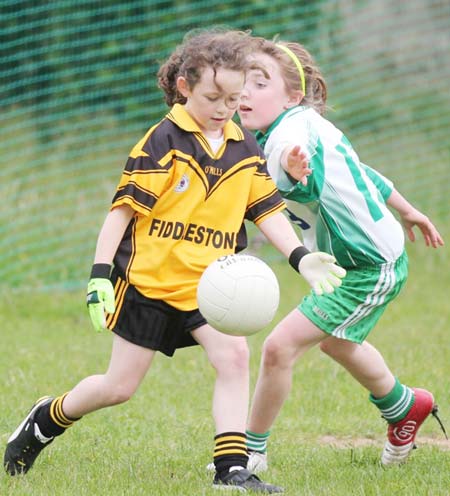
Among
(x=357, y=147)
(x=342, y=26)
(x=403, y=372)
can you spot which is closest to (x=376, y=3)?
(x=342, y=26)

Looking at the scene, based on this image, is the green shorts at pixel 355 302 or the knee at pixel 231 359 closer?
the knee at pixel 231 359

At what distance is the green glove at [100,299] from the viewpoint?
13.6 ft

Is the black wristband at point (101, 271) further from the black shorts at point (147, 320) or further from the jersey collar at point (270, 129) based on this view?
the jersey collar at point (270, 129)

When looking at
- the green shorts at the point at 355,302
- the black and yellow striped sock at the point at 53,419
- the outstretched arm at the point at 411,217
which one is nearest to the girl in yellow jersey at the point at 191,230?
the black and yellow striped sock at the point at 53,419

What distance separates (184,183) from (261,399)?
1.06 m

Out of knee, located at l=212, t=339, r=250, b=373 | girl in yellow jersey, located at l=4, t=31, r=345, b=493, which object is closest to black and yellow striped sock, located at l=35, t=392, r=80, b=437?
girl in yellow jersey, located at l=4, t=31, r=345, b=493

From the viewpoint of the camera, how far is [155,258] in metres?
4.36

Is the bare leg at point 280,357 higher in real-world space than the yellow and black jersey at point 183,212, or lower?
lower

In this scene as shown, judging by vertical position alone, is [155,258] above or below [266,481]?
above

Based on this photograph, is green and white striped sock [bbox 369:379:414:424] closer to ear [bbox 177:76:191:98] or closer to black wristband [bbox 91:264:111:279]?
black wristband [bbox 91:264:111:279]

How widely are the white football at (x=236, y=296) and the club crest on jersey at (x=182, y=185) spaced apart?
352 millimetres

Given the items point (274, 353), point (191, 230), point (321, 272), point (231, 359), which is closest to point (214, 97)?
point (191, 230)

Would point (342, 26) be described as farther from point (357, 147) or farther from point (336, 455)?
point (336, 455)

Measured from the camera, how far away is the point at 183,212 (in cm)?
434
